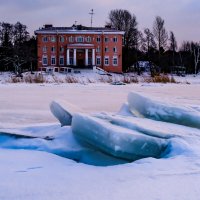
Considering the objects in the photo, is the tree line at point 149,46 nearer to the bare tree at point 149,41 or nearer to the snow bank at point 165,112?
the bare tree at point 149,41

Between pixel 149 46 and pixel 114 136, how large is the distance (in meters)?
58.0

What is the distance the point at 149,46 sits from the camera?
60.0 m

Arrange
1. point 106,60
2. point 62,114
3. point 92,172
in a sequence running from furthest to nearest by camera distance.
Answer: point 106,60, point 62,114, point 92,172

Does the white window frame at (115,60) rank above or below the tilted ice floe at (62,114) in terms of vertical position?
above

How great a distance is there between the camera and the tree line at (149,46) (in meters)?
55.6

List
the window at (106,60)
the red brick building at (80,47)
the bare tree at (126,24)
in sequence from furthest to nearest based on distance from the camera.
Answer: the bare tree at (126,24) < the window at (106,60) < the red brick building at (80,47)

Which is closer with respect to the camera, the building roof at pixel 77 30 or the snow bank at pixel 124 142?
the snow bank at pixel 124 142

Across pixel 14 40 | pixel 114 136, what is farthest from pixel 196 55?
pixel 114 136

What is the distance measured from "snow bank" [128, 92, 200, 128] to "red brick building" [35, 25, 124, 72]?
173ft

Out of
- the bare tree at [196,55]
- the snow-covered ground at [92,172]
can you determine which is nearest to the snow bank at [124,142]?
the snow-covered ground at [92,172]

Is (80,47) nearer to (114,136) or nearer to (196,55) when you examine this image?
(196,55)

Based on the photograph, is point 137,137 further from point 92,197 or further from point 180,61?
point 180,61

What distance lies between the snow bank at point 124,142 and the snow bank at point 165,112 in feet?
3.12

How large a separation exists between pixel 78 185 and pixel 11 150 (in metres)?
1.42
